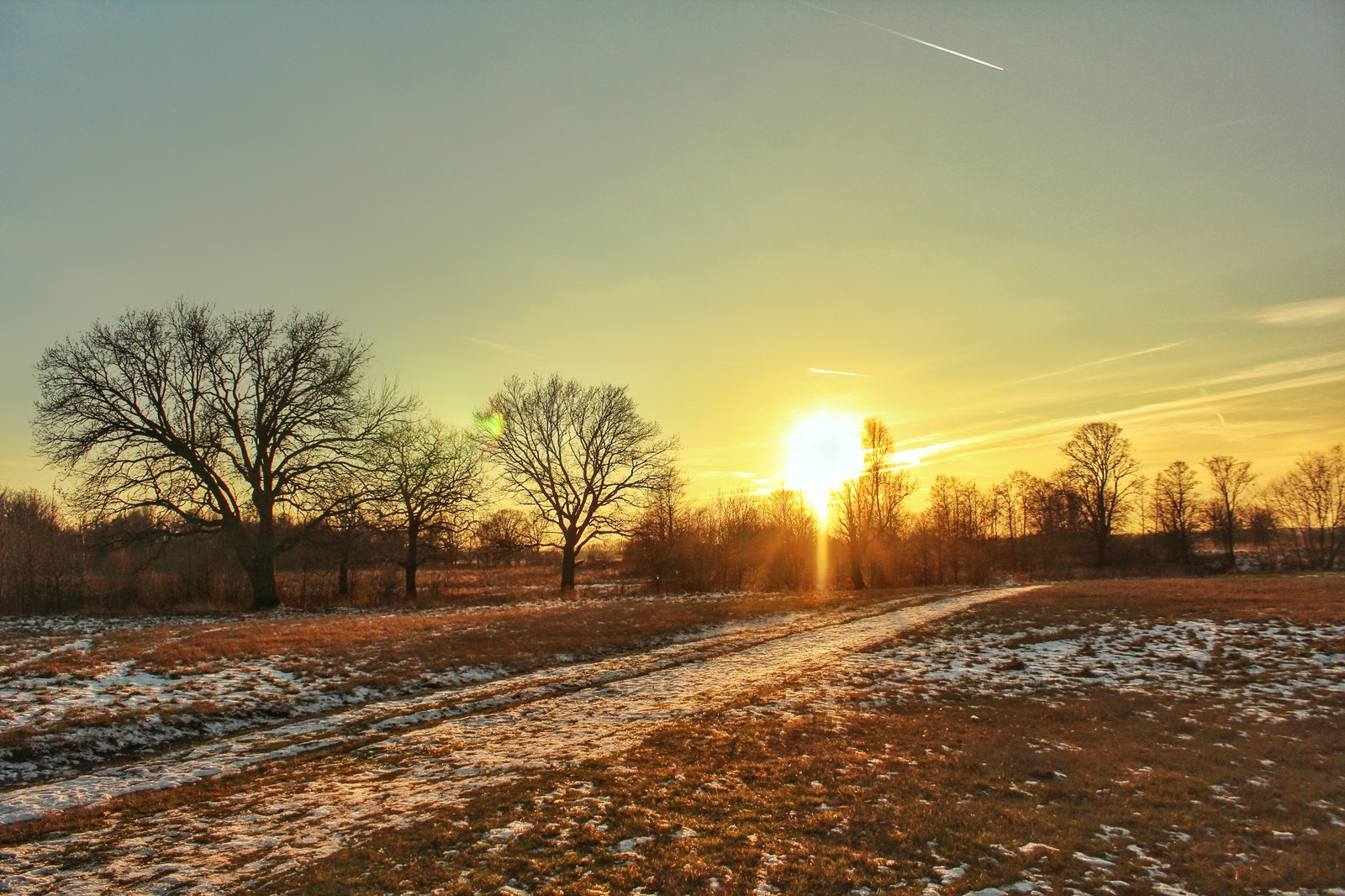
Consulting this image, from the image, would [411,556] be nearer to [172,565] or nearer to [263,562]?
[263,562]

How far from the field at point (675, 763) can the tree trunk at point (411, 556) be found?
58.9 ft

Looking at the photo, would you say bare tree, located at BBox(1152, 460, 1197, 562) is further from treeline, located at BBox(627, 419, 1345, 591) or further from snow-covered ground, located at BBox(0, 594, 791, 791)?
snow-covered ground, located at BBox(0, 594, 791, 791)

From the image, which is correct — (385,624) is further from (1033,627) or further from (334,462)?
(1033,627)

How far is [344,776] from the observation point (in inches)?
348

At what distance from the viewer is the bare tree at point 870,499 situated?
51156mm

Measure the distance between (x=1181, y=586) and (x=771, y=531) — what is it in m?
31.1

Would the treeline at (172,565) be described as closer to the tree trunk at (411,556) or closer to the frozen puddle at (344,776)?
the tree trunk at (411,556)

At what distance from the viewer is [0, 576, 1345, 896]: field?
239 inches

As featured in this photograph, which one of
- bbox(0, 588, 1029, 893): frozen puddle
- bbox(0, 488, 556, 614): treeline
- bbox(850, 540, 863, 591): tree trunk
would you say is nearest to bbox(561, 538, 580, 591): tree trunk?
bbox(0, 488, 556, 614): treeline

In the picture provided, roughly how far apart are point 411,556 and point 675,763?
33.3 meters

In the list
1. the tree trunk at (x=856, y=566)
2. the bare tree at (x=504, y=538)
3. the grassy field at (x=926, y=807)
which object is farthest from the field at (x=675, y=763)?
the tree trunk at (x=856, y=566)

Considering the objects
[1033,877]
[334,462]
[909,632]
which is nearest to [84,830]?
[1033,877]

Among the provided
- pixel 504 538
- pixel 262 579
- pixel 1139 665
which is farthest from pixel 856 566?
pixel 262 579

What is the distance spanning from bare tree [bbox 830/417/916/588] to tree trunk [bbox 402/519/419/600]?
31.4 metres
